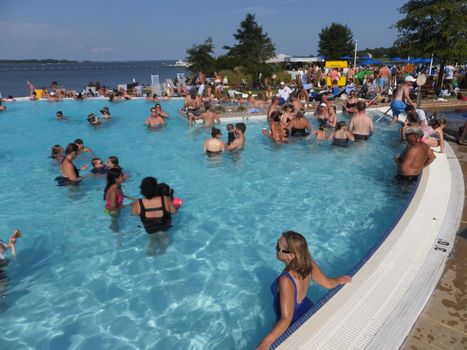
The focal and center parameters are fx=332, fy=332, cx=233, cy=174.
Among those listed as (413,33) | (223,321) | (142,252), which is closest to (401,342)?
(223,321)

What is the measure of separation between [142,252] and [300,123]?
726 cm

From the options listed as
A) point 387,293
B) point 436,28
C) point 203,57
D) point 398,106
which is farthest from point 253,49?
point 387,293

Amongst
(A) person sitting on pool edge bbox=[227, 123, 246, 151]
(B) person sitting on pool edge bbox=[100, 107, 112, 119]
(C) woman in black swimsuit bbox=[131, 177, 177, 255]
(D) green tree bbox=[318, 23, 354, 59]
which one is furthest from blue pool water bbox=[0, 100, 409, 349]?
(D) green tree bbox=[318, 23, 354, 59]

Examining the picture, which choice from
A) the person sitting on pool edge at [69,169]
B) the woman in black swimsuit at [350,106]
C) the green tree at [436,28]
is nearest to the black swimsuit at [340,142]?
the woman in black swimsuit at [350,106]

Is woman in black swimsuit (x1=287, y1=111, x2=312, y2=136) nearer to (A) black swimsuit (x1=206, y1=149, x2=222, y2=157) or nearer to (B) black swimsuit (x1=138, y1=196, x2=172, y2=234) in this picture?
(A) black swimsuit (x1=206, y1=149, x2=222, y2=157)

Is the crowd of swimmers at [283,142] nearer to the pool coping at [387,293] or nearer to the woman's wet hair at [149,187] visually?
the woman's wet hair at [149,187]

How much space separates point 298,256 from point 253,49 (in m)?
33.1

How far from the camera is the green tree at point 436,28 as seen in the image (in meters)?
14.1

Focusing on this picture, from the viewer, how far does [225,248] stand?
532 centimetres

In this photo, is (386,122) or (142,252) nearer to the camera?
(142,252)

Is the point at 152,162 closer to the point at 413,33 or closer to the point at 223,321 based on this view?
the point at 223,321

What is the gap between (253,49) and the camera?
33062mm

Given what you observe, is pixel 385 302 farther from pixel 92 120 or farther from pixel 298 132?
pixel 92 120

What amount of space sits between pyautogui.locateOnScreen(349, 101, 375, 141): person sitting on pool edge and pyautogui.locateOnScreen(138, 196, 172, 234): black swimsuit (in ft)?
23.7
